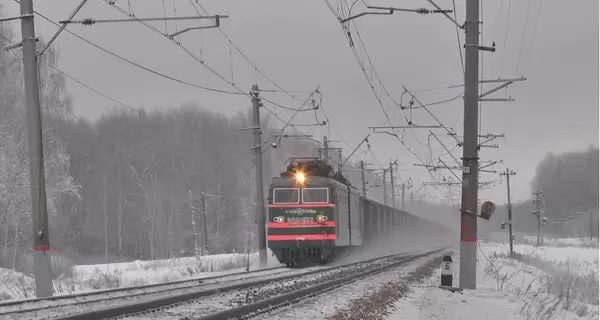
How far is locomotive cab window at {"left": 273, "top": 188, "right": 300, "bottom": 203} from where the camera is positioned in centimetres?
2497

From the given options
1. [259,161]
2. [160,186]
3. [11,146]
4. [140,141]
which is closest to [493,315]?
[259,161]

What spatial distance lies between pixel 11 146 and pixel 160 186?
32.1 m

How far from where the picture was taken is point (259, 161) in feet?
94.0

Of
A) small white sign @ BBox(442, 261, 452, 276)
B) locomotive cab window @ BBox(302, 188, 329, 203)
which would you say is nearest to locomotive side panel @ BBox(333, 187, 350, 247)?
locomotive cab window @ BBox(302, 188, 329, 203)

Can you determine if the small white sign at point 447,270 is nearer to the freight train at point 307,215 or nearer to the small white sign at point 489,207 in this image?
the small white sign at point 489,207

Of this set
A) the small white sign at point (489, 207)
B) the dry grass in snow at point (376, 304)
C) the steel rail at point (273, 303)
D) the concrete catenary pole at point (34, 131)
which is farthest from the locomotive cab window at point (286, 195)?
the concrete catenary pole at point (34, 131)

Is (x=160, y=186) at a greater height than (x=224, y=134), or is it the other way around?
(x=224, y=134)

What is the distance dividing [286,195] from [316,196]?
3.80ft

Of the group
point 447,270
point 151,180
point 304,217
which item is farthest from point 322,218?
point 151,180

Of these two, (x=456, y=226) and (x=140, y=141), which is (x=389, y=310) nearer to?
(x=140, y=141)

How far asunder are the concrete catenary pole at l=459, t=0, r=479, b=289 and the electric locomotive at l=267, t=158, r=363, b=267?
8428mm

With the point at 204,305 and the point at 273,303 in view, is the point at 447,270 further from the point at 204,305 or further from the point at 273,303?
the point at 204,305

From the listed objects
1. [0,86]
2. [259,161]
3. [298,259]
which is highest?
[0,86]

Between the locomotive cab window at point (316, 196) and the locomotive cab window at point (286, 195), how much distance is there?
0.32 m
